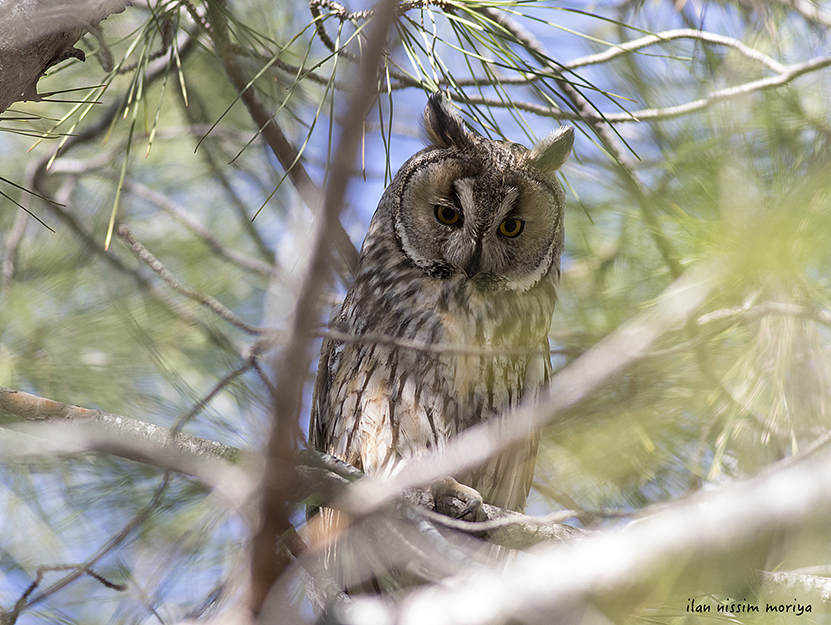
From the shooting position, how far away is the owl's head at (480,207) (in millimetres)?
1674

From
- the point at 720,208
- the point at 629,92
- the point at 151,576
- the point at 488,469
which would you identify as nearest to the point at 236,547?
the point at 151,576

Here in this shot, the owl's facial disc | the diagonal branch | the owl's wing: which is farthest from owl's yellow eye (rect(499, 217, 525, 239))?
the diagonal branch

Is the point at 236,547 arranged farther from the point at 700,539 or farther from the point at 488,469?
the point at 700,539

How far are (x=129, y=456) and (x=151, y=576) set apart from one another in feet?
1.74

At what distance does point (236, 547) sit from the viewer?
4.27 ft

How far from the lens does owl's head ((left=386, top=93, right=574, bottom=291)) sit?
1674 mm

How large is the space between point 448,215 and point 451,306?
27 centimetres

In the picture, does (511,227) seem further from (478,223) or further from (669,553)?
(669,553)

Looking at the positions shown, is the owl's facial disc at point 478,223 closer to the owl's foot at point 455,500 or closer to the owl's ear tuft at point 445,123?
the owl's ear tuft at point 445,123

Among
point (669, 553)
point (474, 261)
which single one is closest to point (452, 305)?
point (474, 261)

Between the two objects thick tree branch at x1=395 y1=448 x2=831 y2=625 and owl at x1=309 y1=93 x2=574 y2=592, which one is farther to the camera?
owl at x1=309 y1=93 x2=574 y2=592

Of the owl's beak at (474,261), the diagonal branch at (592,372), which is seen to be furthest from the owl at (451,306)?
the diagonal branch at (592,372)

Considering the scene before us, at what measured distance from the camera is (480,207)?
1.67m

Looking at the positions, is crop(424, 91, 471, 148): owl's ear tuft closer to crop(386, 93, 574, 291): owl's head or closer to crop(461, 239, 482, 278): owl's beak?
crop(386, 93, 574, 291): owl's head
